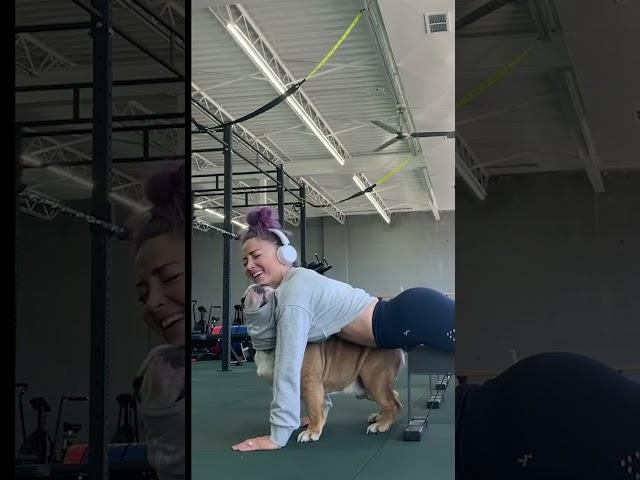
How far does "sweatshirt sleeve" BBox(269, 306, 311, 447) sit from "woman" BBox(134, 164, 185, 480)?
31cm

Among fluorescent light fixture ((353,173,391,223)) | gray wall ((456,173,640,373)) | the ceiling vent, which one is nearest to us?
gray wall ((456,173,640,373))

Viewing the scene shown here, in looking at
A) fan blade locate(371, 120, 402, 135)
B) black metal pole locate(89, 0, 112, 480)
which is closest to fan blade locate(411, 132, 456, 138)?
fan blade locate(371, 120, 402, 135)

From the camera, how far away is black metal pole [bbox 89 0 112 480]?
1984 mm

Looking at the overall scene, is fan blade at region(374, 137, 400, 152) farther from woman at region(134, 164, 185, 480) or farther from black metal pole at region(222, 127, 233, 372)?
woman at region(134, 164, 185, 480)

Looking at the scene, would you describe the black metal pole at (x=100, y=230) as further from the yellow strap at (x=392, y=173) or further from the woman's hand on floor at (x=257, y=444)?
the yellow strap at (x=392, y=173)

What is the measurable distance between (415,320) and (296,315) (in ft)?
1.19

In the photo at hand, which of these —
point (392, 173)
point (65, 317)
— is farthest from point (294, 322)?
point (65, 317)

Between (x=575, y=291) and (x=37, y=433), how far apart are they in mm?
1690

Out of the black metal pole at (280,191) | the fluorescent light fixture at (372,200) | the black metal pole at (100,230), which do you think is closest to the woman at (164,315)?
the black metal pole at (100,230)

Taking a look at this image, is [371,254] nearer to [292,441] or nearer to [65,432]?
[292,441]

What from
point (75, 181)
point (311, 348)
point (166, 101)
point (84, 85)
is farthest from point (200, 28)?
point (311, 348)

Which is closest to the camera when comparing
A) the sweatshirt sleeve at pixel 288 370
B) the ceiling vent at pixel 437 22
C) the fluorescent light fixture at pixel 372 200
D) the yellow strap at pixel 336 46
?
the ceiling vent at pixel 437 22

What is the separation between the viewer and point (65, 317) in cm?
204

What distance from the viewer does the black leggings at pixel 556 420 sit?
141 cm
